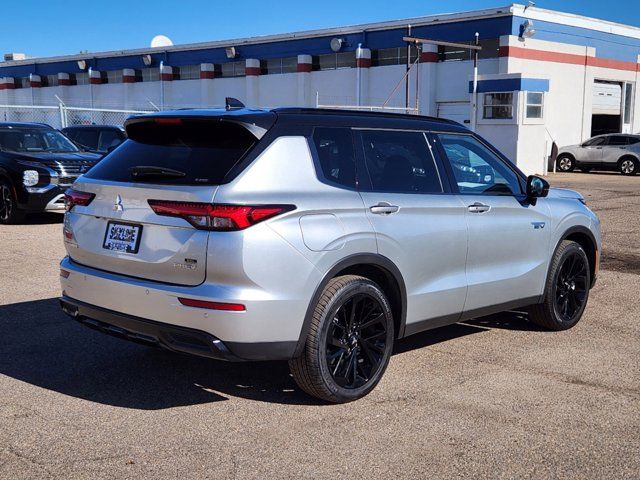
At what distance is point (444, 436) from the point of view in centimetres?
423

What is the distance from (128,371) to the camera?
17.4ft

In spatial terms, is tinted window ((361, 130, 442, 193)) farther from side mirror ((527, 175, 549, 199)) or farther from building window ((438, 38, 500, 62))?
building window ((438, 38, 500, 62))

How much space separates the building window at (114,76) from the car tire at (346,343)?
155ft

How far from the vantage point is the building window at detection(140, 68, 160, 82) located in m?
46.3

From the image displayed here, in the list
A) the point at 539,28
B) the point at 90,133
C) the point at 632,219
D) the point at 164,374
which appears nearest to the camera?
the point at 164,374

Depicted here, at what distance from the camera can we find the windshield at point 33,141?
13523mm

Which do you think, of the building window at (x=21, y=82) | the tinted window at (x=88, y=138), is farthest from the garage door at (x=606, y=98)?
the building window at (x=21, y=82)

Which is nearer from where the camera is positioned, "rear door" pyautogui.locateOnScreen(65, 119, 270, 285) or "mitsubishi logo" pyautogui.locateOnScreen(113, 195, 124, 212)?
"rear door" pyautogui.locateOnScreen(65, 119, 270, 285)

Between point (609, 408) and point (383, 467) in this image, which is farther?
point (609, 408)

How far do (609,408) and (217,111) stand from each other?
314 centimetres

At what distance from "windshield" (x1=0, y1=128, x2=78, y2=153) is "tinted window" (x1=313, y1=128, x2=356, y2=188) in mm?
10179

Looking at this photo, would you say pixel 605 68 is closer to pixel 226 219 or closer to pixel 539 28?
pixel 539 28

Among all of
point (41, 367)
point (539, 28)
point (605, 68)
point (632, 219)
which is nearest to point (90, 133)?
point (632, 219)

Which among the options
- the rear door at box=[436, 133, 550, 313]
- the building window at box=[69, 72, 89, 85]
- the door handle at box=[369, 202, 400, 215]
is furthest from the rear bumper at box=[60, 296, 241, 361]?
the building window at box=[69, 72, 89, 85]
